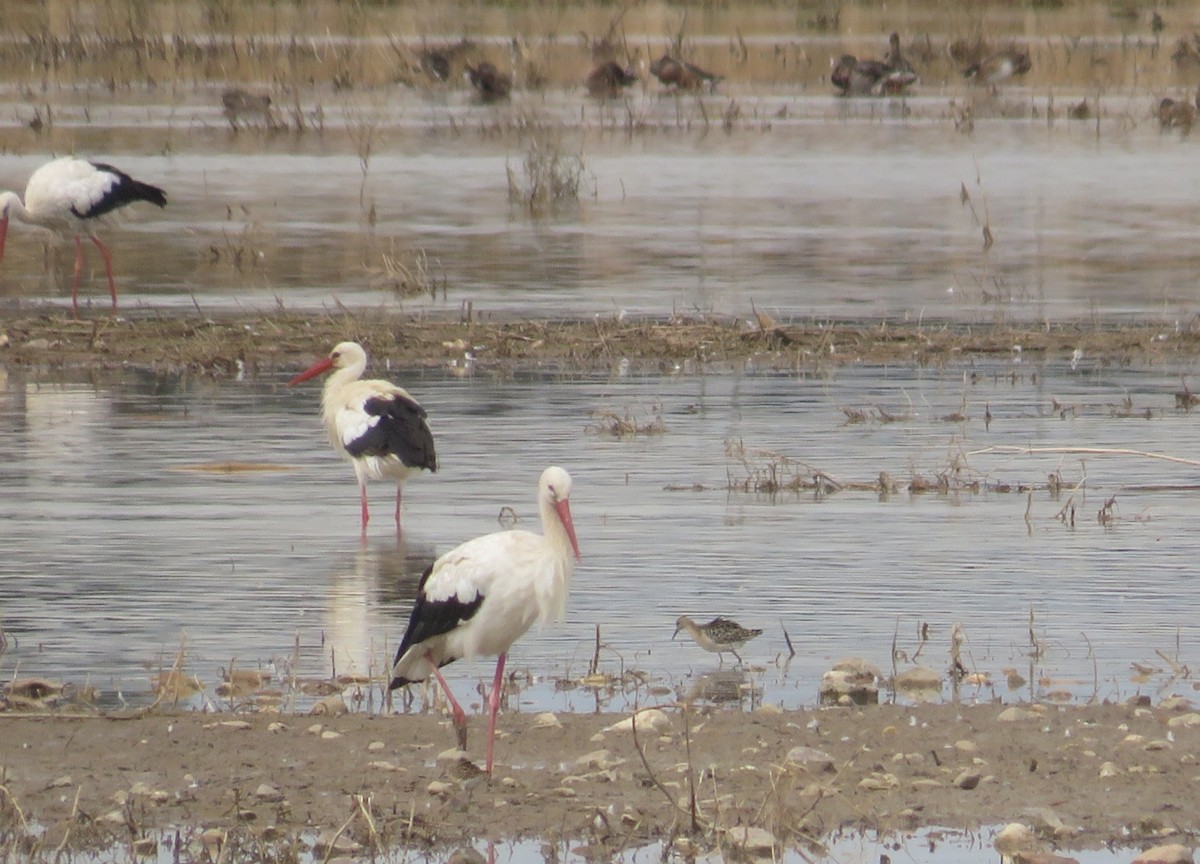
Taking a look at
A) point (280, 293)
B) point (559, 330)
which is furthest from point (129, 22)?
point (559, 330)

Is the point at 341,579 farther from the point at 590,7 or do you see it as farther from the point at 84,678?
the point at 590,7

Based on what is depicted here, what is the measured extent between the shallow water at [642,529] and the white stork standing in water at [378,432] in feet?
0.85

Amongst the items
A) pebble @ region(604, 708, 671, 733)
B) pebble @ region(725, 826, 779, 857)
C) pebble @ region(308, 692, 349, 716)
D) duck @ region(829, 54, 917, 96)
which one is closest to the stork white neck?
pebble @ region(308, 692, 349, 716)

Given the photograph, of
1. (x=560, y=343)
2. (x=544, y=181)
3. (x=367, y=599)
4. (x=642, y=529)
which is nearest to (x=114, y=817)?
(x=367, y=599)

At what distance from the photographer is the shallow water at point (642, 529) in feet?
31.9

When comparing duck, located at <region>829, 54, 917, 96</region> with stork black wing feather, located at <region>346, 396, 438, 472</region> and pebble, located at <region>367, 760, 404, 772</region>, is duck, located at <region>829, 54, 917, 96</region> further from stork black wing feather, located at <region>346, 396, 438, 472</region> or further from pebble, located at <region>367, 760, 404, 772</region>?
pebble, located at <region>367, 760, 404, 772</region>

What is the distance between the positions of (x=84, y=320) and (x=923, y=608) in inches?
409

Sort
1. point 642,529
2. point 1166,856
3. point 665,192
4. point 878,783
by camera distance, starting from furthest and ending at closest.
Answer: point 665,192
point 642,529
point 878,783
point 1166,856

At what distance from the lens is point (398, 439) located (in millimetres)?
12734

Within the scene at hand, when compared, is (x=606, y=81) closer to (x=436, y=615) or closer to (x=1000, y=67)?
(x=1000, y=67)

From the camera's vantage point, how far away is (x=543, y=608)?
8297mm

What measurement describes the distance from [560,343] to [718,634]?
901cm

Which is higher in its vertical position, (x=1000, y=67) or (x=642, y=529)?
(x=1000, y=67)

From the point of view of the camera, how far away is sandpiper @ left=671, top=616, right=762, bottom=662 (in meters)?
9.47
